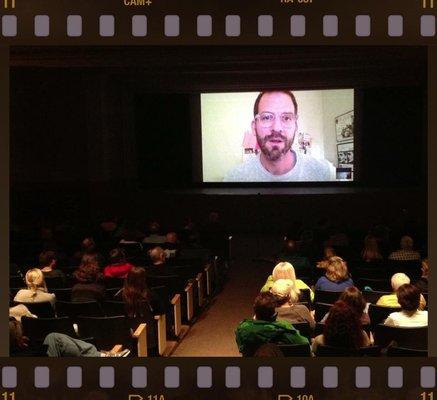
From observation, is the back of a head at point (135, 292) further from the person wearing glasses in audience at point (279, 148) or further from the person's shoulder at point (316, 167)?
the person's shoulder at point (316, 167)

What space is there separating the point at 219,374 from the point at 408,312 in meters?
3.13

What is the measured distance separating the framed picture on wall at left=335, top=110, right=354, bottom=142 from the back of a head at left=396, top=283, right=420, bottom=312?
12.1m

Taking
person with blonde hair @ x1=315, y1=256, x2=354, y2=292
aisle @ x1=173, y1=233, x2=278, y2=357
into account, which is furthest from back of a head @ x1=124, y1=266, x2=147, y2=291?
person with blonde hair @ x1=315, y1=256, x2=354, y2=292

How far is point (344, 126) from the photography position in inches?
661

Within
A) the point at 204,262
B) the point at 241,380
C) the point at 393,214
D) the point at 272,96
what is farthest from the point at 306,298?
the point at 272,96

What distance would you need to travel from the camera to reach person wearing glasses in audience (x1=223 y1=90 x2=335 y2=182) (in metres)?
16.7

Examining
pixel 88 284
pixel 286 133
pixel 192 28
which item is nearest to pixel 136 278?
pixel 88 284

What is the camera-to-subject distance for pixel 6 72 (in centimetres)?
220

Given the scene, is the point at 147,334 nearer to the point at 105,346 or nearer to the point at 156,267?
the point at 105,346

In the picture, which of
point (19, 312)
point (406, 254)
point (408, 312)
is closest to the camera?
point (408, 312)

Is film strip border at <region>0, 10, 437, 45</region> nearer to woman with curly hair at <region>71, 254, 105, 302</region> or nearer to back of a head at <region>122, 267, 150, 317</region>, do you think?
back of a head at <region>122, 267, 150, 317</region>

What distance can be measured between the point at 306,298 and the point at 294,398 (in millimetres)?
4235

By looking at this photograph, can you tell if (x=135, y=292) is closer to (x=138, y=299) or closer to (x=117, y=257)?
(x=138, y=299)

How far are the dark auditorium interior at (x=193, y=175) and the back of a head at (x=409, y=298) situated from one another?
258 cm
